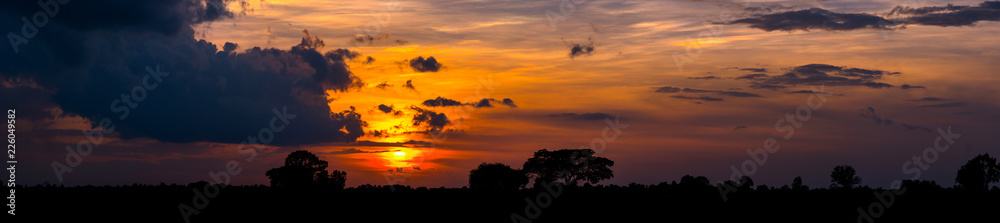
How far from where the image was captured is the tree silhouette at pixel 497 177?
156250 mm

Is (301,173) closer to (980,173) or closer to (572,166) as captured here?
(572,166)

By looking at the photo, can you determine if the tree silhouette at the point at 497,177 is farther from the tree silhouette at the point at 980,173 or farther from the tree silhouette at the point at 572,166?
the tree silhouette at the point at 980,173

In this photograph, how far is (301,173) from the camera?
134 meters

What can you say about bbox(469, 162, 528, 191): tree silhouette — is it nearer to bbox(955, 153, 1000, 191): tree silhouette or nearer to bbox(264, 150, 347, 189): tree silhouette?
bbox(264, 150, 347, 189): tree silhouette

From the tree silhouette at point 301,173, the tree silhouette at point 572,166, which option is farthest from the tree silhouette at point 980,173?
the tree silhouette at point 301,173

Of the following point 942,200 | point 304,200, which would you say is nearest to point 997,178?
point 942,200

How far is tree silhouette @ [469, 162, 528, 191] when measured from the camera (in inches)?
6152

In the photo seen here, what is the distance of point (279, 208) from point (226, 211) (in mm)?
4744

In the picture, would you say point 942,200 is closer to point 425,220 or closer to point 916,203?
point 916,203

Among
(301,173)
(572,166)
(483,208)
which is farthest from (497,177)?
(483,208)

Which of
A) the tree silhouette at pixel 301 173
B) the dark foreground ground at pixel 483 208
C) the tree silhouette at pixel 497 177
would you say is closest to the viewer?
the dark foreground ground at pixel 483 208

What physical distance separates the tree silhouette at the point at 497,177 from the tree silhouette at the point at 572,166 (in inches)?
194

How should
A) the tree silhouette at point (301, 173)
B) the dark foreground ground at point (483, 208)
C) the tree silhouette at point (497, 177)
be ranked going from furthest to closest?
the tree silhouette at point (497, 177), the tree silhouette at point (301, 173), the dark foreground ground at point (483, 208)

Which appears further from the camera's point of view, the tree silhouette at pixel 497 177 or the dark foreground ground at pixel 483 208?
the tree silhouette at pixel 497 177
